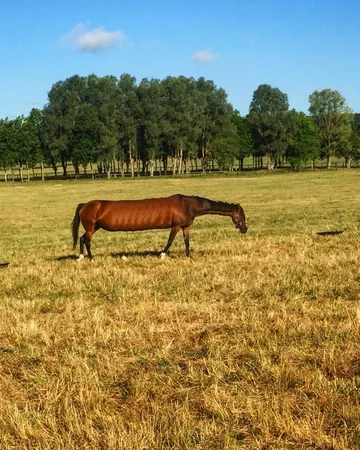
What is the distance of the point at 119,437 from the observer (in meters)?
4.05

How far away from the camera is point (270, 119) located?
112 metres

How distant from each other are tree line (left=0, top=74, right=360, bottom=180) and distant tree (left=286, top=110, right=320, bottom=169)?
236 millimetres

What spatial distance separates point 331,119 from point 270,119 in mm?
17114

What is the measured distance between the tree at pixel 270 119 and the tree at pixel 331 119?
9.81 meters

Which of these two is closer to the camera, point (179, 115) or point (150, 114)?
point (150, 114)

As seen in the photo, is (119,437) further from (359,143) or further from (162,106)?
(359,143)

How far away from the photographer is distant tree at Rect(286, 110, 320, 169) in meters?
109

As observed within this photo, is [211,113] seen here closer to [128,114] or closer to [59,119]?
[128,114]

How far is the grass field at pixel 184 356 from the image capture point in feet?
13.7

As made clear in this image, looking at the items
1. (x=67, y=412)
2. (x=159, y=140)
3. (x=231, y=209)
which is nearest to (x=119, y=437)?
(x=67, y=412)

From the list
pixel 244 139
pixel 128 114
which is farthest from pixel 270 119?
pixel 128 114

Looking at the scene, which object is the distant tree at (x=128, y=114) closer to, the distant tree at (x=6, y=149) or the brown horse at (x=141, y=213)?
the distant tree at (x=6, y=149)

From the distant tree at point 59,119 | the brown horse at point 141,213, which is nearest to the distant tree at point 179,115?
the distant tree at point 59,119

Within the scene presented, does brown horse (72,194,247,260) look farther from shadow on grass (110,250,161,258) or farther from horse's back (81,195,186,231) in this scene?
shadow on grass (110,250,161,258)
